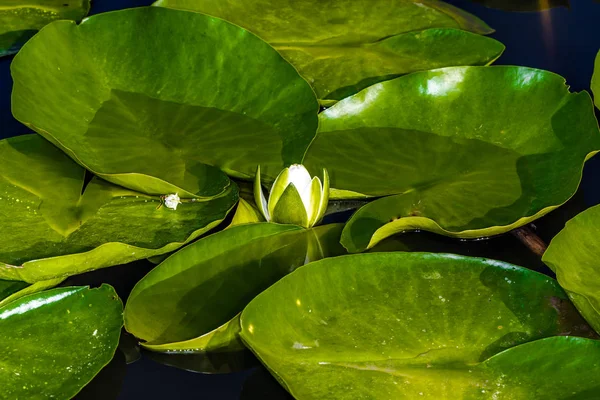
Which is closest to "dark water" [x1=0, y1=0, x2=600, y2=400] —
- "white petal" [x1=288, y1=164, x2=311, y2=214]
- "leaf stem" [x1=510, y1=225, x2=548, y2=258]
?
"leaf stem" [x1=510, y1=225, x2=548, y2=258]

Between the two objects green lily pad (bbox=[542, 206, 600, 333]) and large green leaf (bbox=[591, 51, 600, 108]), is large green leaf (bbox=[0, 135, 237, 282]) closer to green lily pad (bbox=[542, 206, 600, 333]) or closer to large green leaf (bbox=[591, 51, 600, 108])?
green lily pad (bbox=[542, 206, 600, 333])

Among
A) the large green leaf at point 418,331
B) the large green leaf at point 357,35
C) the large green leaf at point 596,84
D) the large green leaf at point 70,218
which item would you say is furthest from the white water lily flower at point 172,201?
the large green leaf at point 596,84

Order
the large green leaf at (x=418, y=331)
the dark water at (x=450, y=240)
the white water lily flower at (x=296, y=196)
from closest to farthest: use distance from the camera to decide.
Result: 1. the large green leaf at (x=418, y=331)
2. the dark water at (x=450, y=240)
3. the white water lily flower at (x=296, y=196)

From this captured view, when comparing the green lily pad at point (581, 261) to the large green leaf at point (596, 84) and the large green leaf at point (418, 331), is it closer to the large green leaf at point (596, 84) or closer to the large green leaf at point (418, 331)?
the large green leaf at point (418, 331)

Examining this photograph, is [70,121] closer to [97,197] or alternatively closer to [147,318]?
[97,197]

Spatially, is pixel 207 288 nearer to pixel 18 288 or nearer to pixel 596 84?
pixel 18 288

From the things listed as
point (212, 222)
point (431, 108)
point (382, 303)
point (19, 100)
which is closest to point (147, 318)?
point (212, 222)
